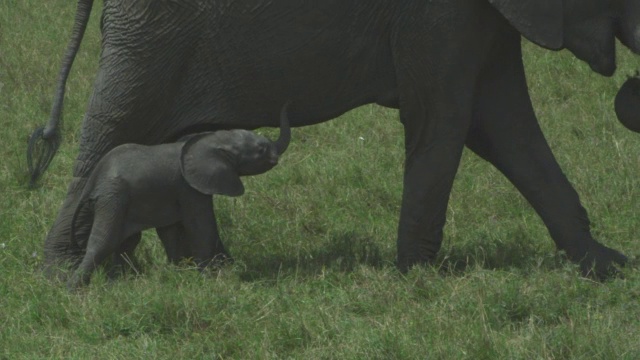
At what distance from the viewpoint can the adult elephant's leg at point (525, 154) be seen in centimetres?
727

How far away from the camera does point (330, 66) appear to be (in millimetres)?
7074

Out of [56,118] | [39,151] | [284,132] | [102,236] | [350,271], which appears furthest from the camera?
[39,151]

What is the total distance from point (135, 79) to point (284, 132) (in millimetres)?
694

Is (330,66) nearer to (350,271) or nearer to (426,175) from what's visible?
(426,175)

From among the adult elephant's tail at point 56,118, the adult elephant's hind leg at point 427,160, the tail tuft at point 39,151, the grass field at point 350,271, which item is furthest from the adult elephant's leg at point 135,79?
the adult elephant's hind leg at point 427,160

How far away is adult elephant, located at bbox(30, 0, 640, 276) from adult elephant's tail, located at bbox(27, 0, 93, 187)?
9.6 inches

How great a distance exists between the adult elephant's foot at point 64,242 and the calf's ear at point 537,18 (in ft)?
6.68

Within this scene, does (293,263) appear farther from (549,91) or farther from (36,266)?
(549,91)

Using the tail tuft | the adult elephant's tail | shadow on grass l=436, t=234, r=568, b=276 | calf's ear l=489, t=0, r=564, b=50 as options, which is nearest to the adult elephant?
calf's ear l=489, t=0, r=564, b=50

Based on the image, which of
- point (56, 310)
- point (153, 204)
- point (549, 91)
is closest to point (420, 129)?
point (153, 204)

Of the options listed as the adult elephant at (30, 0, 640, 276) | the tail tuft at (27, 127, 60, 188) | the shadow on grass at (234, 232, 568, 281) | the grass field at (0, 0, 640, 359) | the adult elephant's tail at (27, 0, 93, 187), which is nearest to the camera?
the grass field at (0, 0, 640, 359)

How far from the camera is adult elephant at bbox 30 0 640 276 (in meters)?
6.96

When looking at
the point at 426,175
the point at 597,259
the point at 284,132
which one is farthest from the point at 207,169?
the point at 597,259

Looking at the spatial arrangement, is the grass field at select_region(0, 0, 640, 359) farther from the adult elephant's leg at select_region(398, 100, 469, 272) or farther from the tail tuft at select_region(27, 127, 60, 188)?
the tail tuft at select_region(27, 127, 60, 188)
